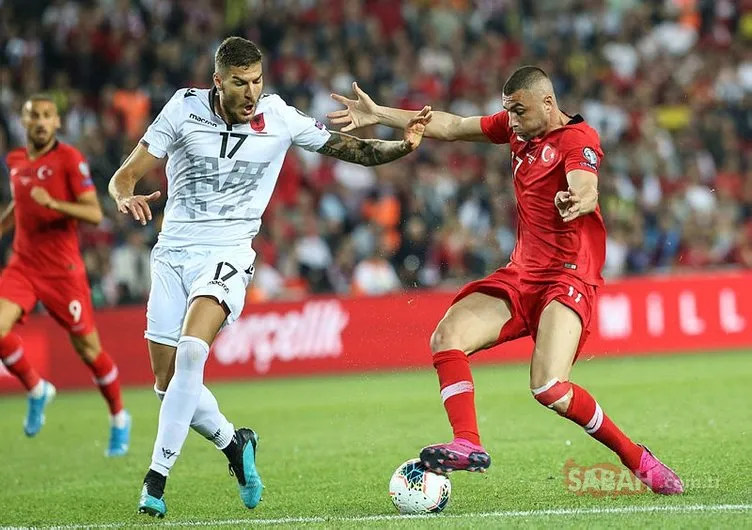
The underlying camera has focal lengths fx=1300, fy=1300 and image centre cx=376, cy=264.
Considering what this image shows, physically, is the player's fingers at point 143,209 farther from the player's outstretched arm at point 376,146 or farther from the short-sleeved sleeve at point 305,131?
the player's outstretched arm at point 376,146

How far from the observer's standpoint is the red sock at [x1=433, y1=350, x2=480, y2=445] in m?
6.83

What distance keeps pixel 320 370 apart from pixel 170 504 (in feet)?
31.4

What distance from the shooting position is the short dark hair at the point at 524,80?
7207 mm

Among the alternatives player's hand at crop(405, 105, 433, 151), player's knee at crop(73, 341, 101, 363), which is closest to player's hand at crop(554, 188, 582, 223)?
player's hand at crop(405, 105, 433, 151)

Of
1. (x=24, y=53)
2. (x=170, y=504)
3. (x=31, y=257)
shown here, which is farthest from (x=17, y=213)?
(x=24, y=53)

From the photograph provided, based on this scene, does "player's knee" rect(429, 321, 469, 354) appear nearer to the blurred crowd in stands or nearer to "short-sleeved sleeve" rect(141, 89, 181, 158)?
"short-sleeved sleeve" rect(141, 89, 181, 158)

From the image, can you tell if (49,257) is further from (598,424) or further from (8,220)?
(598,424)

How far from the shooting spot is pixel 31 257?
11055mm

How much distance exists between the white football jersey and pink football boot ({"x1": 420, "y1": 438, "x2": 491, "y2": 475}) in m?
1.77

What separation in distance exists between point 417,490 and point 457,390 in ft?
1.99

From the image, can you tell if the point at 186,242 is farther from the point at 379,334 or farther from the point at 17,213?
the point at 379,334

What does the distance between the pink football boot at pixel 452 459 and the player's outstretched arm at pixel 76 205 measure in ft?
15.7

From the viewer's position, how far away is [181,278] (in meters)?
7.39

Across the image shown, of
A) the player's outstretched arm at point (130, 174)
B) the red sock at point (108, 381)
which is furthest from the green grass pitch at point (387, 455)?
the player's outstretched arm at point (130, 174)
